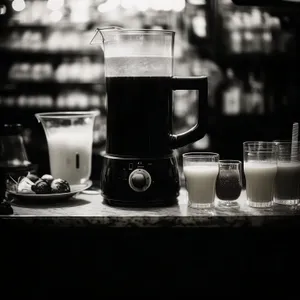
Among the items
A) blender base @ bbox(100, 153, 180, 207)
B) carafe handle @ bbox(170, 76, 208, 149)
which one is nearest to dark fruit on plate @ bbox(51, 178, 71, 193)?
blender base @ bbox(100, 153, 180, 207)

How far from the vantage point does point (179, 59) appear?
355 cm

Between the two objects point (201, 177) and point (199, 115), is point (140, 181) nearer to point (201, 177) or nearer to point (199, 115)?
point (201, 177)

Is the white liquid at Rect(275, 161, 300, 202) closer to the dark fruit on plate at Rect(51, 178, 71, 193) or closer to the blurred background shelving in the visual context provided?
the dark fruit on plate at Rect(51, 178, 71, 193)

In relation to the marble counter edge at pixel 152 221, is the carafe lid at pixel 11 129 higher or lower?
higher

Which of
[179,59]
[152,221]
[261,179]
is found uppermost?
[179,59]

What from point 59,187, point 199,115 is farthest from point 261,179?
point 59,187

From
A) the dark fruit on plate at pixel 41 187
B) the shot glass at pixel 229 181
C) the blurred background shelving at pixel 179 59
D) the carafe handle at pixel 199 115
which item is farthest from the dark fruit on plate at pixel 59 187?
the blurred background shelving at pixel 179 59

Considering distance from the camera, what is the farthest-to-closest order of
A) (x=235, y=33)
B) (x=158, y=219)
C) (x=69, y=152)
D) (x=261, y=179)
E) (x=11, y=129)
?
(x=235, y=33)
(x=11, y=129)
(x=69, y=152)
(x=261, y=179)
(x=158, y=219)

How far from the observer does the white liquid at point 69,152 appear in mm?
1960

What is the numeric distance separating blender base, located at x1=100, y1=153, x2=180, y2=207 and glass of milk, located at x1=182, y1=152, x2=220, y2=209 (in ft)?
0.20

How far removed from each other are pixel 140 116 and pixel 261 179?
0.42 m

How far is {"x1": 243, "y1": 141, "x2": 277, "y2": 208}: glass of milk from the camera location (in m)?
1.65

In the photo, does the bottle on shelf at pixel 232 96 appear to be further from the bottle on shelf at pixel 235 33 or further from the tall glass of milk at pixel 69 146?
the tall glass of milk at pixel 69 146

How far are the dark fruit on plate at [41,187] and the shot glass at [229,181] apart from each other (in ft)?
1.79
